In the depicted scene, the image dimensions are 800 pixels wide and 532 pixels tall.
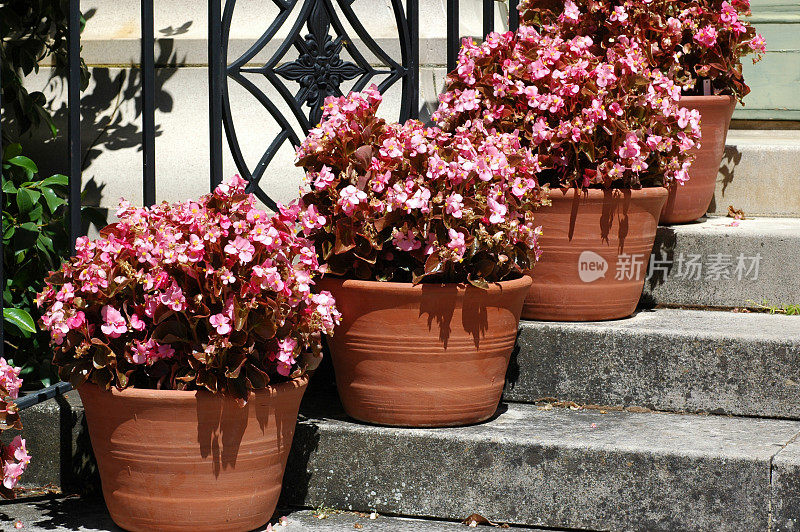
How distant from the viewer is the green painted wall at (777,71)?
4469 millimetres

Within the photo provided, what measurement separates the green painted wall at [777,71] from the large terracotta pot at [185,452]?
296cm

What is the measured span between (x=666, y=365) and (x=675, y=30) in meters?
1.18

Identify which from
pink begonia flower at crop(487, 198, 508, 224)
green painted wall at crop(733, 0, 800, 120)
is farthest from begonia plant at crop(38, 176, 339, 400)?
green painted wall at crop(733, 0, 800, 120)

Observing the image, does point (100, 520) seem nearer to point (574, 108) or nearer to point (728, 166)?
point (574, 108)

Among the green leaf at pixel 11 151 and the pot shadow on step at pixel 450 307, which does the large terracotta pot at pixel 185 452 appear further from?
the green leaf at pixel 11 151

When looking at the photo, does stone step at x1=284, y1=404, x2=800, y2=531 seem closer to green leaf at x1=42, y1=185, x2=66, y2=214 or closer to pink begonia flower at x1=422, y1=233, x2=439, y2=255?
pink begonia flower at x1=422, y1=233, x2=439, y2=255

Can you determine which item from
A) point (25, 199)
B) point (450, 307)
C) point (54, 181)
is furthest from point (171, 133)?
point (450, 307)

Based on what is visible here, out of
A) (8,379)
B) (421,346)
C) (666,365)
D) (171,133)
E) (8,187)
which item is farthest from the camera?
(171,133)

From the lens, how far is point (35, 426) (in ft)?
8.53

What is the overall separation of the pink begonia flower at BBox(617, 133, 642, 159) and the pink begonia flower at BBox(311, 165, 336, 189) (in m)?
0.85

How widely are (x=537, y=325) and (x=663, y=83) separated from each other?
2.65ft

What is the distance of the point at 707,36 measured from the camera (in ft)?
11.0

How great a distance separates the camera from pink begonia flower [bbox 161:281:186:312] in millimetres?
2131

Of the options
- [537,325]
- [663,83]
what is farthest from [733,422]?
[663,83]
